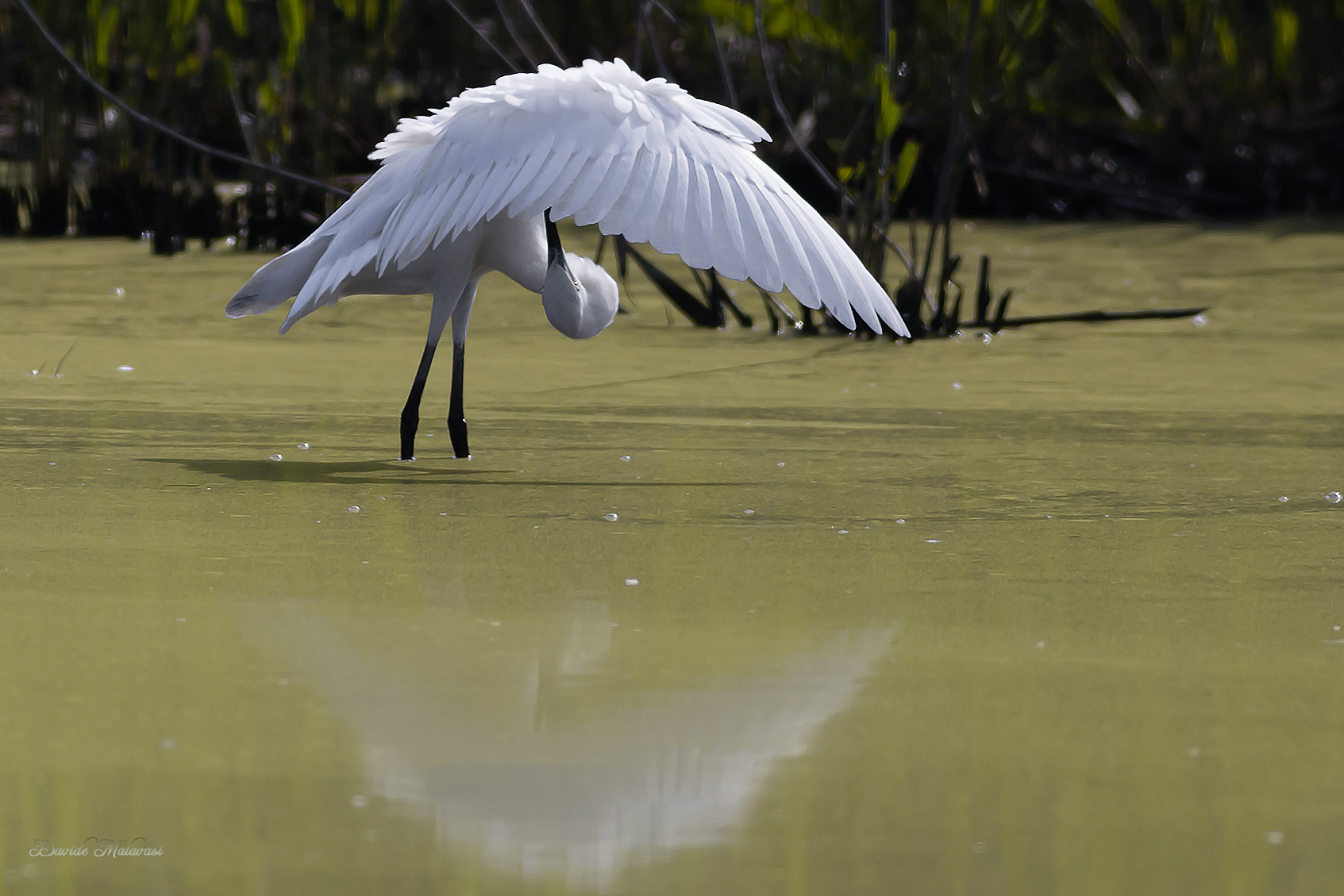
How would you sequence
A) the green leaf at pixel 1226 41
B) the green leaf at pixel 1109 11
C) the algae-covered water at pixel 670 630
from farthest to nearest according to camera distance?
the green leaf at pixel 1226 41
the green leaf at pixel 1109 11
the algae-covered water at pixel 670 630

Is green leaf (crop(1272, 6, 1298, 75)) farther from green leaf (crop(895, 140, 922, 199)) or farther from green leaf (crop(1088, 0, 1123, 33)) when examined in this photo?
green leaf (crop(895, 140, 922, 199))

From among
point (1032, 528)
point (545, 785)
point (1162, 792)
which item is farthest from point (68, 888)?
point (1032, 528)

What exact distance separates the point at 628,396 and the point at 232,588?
2.17 m

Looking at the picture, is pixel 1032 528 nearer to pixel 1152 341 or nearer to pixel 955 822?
pixel 955 822

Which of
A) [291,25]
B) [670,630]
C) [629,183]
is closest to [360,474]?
[629,183]

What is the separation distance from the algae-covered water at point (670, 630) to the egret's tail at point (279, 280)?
30cm

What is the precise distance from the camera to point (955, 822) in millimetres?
2018

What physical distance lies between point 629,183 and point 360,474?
785 millimetres

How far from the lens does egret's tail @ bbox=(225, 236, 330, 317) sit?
413 centimetres

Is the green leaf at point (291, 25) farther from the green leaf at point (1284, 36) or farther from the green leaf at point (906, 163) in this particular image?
the green leaf at point (1284, 36)

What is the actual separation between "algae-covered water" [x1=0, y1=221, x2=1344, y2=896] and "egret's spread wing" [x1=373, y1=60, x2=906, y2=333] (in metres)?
0.44

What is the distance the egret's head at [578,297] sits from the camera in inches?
162

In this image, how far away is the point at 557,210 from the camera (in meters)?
3.71

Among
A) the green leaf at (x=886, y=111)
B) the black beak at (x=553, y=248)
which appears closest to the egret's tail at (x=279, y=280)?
the black beak at (x=553, y=248)
